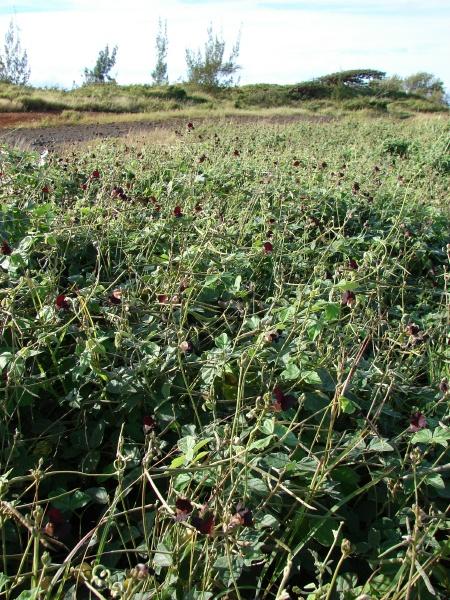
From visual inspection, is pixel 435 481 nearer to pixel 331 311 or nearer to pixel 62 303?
pixel 331 311

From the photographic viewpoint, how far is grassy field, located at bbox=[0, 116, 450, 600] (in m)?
1.38

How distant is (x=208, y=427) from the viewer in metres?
1.69

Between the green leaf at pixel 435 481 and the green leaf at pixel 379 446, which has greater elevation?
the green leaf at pixel 379 446

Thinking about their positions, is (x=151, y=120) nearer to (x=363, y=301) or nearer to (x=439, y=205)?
(x=439, y=205)

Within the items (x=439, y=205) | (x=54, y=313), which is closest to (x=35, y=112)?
Result: (x=439, y=205)

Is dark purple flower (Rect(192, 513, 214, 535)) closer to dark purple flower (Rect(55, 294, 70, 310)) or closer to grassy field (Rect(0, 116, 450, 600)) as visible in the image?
grassy field (Rect(0, 116, 450, 600))

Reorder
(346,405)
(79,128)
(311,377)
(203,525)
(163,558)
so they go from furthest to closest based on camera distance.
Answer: (79,128)
(311,377)
(346,405)
(163,558)
(203,525)

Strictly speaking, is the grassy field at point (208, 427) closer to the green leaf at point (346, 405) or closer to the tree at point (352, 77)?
the green leaf at point (346, 405)

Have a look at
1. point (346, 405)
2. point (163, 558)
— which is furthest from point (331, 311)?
point (163, 558)

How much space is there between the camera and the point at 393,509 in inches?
67.9

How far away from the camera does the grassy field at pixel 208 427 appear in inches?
54.2

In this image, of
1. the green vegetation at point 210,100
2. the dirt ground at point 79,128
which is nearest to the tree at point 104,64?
the green vegetation at point 210,100

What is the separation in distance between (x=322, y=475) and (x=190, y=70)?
3705 centimetres

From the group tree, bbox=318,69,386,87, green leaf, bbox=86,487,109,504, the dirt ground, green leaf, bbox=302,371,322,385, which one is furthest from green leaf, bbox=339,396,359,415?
tree, bbox=318,69,386,87
